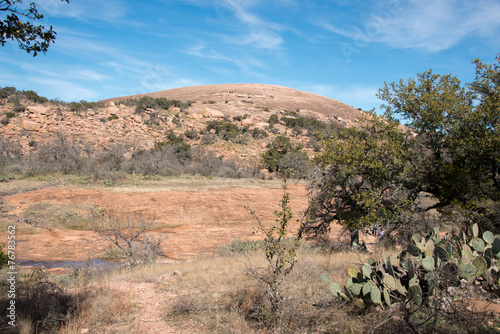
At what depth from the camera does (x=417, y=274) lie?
4.89m

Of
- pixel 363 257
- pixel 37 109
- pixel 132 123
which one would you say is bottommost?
pixel 363 257

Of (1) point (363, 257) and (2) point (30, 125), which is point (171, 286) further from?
(2) point (30, 125)

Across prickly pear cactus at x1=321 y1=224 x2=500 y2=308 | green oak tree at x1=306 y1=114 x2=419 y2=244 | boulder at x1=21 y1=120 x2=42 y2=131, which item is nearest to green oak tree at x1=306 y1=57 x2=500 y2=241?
green oak tree at x1=306 y1=114 x2=419 y2=244

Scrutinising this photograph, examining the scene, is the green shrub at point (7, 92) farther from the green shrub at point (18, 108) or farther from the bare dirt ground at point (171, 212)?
the bare dirt ground at point (171, 212)

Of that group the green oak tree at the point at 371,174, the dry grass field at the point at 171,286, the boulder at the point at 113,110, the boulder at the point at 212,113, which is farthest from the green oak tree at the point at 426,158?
the boulder at the point at 212,113

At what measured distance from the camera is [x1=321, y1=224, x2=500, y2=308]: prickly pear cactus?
4.38 metres

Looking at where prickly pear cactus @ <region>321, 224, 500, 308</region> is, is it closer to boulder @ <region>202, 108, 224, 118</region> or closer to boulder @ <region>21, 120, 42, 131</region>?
boulder @ <region>21, 120, 42, 131</region>

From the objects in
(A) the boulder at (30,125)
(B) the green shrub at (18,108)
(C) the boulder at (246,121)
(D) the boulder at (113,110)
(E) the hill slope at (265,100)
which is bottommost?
(A) the boulder at (30,125)

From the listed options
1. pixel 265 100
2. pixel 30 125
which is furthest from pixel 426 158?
pixel 265 100

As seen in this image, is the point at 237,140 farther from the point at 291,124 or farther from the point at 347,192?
the point at 347,192

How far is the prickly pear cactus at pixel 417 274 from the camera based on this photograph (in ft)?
14.4

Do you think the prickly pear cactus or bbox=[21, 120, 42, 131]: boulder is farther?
bbox=[21, 120, 42, 131]: boulder

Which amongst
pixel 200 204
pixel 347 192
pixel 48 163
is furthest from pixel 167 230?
pixel 48 163

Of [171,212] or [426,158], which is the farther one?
[171,212]
